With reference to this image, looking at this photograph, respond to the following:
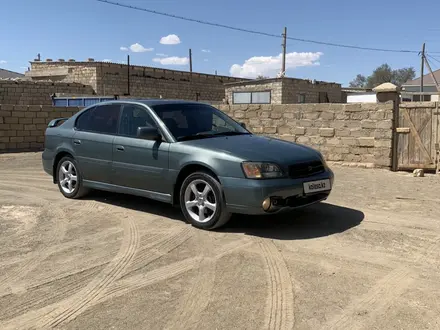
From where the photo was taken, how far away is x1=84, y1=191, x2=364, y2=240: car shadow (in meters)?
5.31

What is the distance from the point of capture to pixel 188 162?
5402 mm

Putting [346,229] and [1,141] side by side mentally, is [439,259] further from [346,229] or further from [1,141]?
[1,141]

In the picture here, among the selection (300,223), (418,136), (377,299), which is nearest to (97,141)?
(300,223)

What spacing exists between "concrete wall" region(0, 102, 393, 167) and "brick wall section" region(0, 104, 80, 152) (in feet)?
21.9

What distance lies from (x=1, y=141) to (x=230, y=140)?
11812 millimetres

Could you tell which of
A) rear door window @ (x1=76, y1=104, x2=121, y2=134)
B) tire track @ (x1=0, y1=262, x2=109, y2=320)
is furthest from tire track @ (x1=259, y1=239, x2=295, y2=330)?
rear door window @ (x1=76, y1=104, x2=121, y2=134)

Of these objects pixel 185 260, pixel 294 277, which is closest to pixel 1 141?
pixel 185 260

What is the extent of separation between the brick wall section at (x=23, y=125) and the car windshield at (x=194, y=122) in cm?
1073

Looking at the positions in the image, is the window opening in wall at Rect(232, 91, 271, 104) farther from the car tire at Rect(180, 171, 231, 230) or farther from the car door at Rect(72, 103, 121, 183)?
the car tire at Rect(180, 171, 231, 230)

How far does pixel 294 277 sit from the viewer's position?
3.96 meters

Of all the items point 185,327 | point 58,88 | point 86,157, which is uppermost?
point 58,88

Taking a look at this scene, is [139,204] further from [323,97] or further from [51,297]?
[323,97]

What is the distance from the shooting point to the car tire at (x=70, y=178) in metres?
7.01

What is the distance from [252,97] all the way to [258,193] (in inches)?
1130
